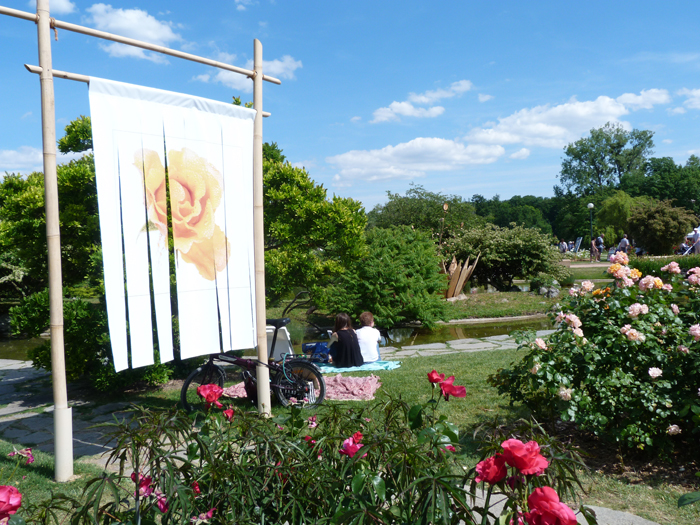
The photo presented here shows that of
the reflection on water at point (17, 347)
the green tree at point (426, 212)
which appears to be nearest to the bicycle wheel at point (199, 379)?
the reflection on water at point (17, 347)

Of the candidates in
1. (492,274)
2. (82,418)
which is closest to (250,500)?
(82,418)

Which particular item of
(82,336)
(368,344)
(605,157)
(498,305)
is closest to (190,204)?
→ (82,336)

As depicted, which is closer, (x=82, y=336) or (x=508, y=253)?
(x=82, y=336)

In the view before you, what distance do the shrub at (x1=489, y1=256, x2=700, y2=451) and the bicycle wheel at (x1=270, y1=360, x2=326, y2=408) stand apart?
247 cm

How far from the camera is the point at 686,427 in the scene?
146 inches

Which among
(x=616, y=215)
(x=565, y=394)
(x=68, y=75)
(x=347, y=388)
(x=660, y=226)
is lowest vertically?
(x=347, y=388)

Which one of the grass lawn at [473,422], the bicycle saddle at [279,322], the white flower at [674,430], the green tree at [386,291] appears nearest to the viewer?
the grass lawn at [473,422]

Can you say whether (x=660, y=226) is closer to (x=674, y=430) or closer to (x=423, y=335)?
(x=423, y=335)

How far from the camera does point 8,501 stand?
1483 mm

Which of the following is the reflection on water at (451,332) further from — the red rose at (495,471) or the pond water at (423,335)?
the red rose at (495,471)

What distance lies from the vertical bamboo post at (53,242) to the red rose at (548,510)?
12.0 ft

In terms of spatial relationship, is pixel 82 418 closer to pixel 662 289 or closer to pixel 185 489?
pixel 185 489

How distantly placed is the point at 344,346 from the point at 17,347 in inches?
342

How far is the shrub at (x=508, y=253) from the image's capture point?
60.3 feet
